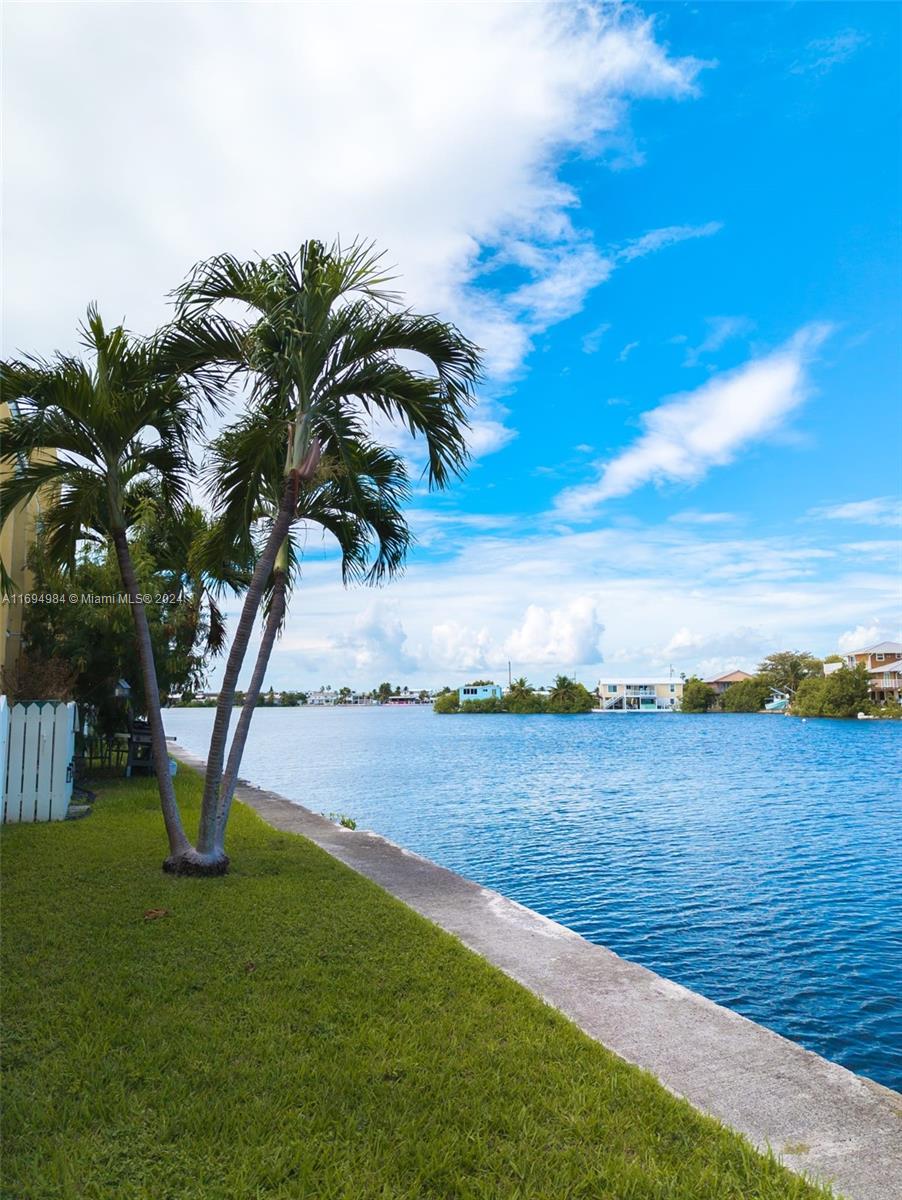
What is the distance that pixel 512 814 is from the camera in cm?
1805

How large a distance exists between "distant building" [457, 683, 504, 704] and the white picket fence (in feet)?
372

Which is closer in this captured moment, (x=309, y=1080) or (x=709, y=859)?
(x=309, y=1080)

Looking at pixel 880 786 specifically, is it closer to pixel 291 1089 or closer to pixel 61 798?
pixel 61 798

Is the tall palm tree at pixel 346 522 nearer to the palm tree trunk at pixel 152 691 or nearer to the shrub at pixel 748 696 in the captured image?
the palm tree trunk at pixel 152 691

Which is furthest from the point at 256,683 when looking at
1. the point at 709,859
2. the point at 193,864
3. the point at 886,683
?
the point at 886,683

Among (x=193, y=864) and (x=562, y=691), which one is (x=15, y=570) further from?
(x=562, y=691)

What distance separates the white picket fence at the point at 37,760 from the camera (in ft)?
33.5

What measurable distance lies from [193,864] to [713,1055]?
5.15m

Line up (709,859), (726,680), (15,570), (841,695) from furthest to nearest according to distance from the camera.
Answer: (726,680)
(841,695)
(15,570)
(709,859)

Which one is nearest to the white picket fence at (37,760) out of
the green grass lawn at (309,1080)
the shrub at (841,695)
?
the green grass lawn at (309,1080)

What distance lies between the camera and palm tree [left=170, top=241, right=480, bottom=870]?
7305 millimetres

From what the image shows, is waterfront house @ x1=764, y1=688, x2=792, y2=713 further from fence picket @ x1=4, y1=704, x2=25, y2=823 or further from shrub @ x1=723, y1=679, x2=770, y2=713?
fence picket @ x1=4, y1=704, x2=25, y2=823

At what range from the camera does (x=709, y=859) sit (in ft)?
41.7

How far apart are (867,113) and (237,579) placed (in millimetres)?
11060
